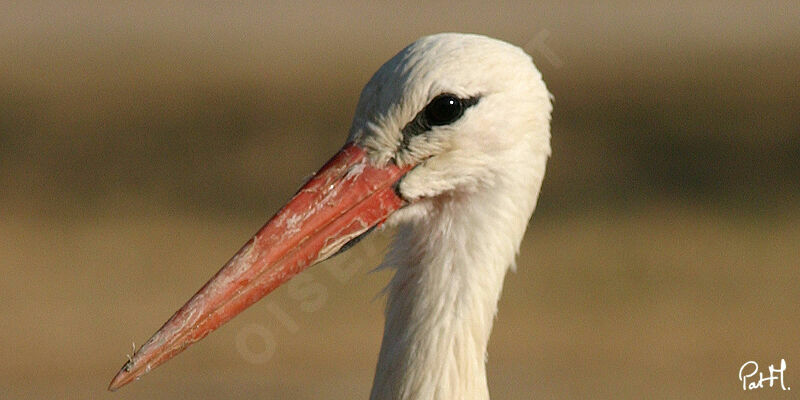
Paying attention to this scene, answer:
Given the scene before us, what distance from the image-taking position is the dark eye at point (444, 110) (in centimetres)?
255

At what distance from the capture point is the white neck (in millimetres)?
2572

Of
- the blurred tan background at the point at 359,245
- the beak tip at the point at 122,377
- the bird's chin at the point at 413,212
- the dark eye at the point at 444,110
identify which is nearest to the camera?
the beak tip at the point at 122,377

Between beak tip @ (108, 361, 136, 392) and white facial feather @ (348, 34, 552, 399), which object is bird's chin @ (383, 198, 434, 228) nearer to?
white facial feather @ (348, 34, 552, 399)

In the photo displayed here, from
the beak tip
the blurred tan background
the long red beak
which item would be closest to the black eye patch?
the long red beak

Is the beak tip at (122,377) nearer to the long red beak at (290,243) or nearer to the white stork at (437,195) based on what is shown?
the long red beak at (290,243)

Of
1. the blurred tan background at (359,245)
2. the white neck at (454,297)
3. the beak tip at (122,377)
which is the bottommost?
the beak tip at (122,377)

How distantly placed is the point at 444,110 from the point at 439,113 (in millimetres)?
14

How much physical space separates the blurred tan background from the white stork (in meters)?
4.60

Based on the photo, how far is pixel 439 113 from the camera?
2.56 meters

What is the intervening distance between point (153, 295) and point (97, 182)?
6.82ft

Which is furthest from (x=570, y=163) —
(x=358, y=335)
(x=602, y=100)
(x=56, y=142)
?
(x=56, y=142)

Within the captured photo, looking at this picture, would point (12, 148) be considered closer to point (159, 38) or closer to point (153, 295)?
point (153, 295)

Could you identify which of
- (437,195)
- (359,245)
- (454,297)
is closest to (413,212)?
(437,195)

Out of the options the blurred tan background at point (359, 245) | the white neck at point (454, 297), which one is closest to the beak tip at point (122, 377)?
the white neck at point (454, 297)
